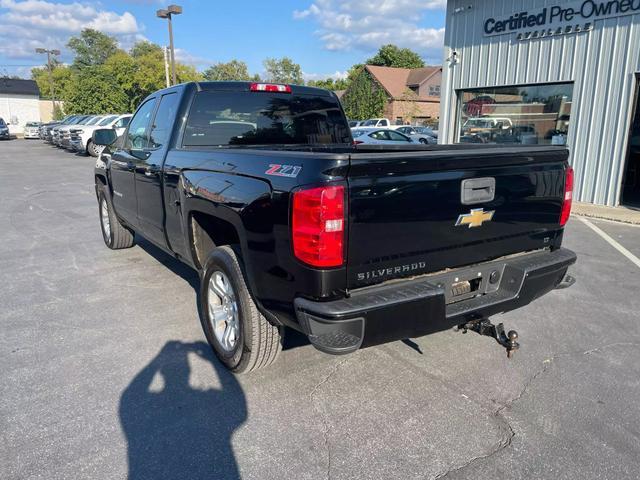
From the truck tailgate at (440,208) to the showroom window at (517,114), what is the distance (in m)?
9.20

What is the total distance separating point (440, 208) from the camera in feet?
9.31

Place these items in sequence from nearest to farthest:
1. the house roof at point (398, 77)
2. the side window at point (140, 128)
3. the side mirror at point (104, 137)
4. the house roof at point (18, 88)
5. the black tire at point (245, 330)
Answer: the black tire at point (245, 330) < the side window at point (140, 128) < the side mirror at point (104, 137) < the house roof at point (398, 77) < the house roof at point (18, 88)

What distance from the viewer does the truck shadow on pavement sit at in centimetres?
255

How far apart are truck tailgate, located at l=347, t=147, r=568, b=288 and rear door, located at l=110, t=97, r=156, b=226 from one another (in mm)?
2935

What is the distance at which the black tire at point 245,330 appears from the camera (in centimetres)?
312

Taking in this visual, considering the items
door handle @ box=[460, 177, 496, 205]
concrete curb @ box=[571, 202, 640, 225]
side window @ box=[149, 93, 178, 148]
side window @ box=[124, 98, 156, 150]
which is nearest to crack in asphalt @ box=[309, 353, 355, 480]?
door handle @ box=[460, 177, 496, 205]

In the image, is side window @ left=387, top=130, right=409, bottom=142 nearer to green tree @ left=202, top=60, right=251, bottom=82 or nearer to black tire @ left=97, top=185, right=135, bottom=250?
black tire @ left=97, top=185, right=135, bottom=250

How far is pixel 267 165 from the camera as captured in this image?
9.30 ft

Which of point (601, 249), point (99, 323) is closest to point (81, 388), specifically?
point (99, 323)

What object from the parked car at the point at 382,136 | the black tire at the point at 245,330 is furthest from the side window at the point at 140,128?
the parked car at the point at 382,136

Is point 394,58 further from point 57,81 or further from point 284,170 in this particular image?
point 284,170

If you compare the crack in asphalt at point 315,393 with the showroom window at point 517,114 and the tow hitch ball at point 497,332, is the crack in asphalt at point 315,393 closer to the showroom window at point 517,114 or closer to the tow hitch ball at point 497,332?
the tow hitch ball at point 497,332

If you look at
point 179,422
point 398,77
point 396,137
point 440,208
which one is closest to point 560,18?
point 440,208

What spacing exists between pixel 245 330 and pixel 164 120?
2407 mm
